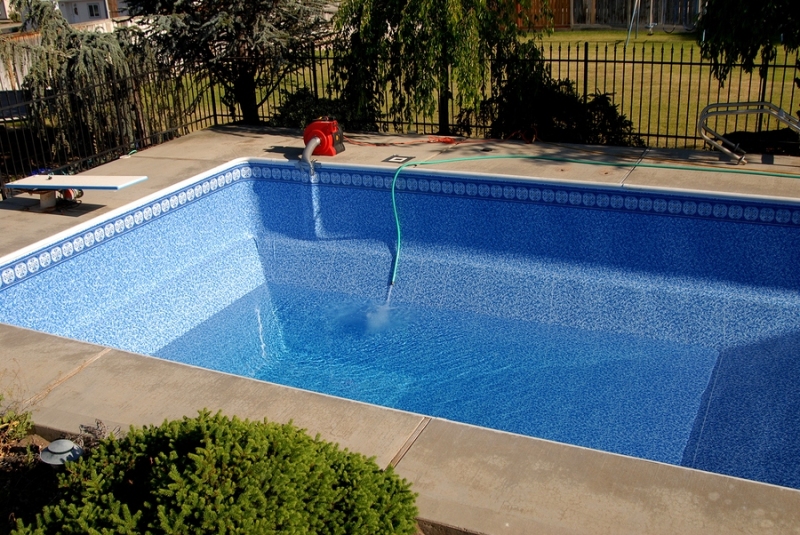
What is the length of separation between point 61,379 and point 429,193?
4414 millimetres

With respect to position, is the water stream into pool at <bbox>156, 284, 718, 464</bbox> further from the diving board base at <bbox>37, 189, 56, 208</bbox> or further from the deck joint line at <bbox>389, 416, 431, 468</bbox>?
the diving board base at <bbox>37, 189, 56, 208</bbox>

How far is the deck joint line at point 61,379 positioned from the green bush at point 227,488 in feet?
4.76

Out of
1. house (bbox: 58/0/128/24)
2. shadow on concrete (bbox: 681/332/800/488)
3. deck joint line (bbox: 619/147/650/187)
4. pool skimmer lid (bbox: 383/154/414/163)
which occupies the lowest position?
shadow on concrete (bbox: 681/332/800/488)

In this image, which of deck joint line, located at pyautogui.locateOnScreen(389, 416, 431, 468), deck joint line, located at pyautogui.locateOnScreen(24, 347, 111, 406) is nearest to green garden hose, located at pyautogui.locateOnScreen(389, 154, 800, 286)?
deck joint line, located at pyautogui.locateOnScreen(24, 347, 111, 406)

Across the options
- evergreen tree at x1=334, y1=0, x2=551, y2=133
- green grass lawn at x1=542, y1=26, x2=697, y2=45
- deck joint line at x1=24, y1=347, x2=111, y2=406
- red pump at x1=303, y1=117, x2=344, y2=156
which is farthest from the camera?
green grass lawn at x1=542, y1=26, x2=697, y2=45

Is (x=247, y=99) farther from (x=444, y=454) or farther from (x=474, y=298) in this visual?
(x=444, y=454)

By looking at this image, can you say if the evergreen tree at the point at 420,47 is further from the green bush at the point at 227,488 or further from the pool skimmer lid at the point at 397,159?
the green bush at the point at 227,488

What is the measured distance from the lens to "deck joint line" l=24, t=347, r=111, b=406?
Answer: 4719 millimetres

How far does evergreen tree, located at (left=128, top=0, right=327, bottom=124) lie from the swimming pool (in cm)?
236

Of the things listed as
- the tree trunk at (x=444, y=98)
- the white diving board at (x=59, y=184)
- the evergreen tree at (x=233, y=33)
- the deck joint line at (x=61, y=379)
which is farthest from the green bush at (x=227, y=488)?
the evergreen tree at (x=233, y=33)

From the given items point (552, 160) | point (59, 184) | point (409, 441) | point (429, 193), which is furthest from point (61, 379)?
point (552, 160)

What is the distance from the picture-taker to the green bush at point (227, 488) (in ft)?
9.62

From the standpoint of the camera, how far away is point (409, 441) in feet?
13.6

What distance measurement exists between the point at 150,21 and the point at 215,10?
85 centimetres
